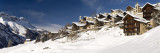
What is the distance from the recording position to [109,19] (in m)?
77.9

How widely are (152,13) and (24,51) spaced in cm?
4702

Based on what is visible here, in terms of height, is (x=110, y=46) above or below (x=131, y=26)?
below

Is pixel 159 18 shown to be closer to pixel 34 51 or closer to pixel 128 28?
pixel 128 28

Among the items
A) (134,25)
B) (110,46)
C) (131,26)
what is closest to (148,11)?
Result: (131,26)

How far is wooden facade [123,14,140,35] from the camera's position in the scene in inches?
1834

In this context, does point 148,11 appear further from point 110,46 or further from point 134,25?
point 110,46

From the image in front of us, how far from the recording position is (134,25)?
155 feet

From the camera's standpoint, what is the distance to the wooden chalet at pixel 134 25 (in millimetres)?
46031

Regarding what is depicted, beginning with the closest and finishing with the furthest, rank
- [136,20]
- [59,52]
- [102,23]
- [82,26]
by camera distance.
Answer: [59,52], [136,20], [102,23], [82,26]

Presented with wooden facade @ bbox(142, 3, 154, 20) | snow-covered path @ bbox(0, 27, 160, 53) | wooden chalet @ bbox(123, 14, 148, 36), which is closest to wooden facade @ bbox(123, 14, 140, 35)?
wooden chalet @ bbox(123, 14, 148, 36)

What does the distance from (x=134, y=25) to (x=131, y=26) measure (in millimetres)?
1207

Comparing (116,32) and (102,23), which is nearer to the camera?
(116,32)

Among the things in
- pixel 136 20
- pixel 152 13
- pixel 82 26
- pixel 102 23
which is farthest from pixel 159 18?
pixel 82 26

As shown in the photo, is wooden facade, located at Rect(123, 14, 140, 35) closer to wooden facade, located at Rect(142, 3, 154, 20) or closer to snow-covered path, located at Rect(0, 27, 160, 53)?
snow-covered path, located at Rect(0, 27, 160, 53)
